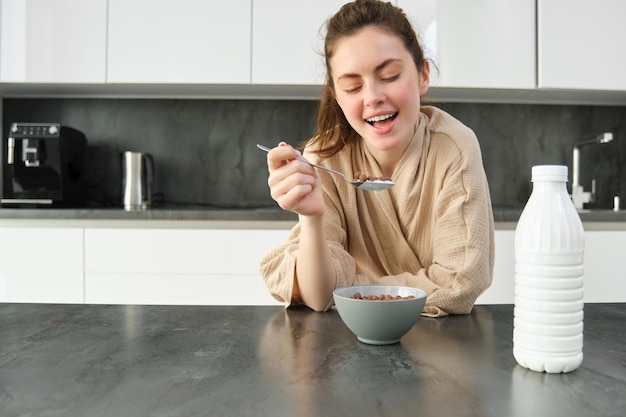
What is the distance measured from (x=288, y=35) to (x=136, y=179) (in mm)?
989

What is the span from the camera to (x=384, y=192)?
1.28 meters

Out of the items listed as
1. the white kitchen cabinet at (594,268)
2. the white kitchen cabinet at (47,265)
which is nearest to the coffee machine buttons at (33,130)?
the white kitchen cabinet at (47,265)

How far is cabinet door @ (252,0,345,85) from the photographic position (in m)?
2.39

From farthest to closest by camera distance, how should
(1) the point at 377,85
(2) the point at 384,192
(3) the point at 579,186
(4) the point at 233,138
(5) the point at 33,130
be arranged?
(4) the point at 233,138, (3) the point at 579,186, (5) the point at 33,130, (2) the point at 384,192, (1) the point at 377,85

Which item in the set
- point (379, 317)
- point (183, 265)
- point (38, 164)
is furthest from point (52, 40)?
point (379, 317)

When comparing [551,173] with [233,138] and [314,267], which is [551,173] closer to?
[314,267]

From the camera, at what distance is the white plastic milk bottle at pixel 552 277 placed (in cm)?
61

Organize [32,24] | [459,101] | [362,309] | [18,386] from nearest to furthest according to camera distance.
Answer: [18,386] < [362,309] < [32,24] < [459,101]

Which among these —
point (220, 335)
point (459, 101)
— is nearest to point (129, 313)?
point (220, 335)

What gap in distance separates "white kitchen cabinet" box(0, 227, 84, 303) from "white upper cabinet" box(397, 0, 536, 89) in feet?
5.62

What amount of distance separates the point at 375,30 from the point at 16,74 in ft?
6.27

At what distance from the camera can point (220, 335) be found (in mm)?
793

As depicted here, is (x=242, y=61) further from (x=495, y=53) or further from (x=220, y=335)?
(x=220, y=335)

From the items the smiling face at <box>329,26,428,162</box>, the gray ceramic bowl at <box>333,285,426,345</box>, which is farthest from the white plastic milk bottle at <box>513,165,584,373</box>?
the smiling face at <box>329,26,428,162</box>
